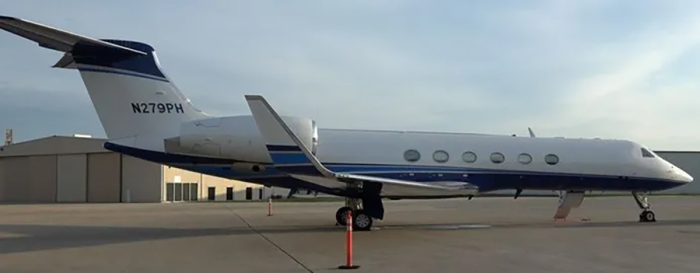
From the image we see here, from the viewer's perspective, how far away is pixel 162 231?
57.2ft

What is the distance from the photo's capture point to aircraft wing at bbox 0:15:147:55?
12.9m

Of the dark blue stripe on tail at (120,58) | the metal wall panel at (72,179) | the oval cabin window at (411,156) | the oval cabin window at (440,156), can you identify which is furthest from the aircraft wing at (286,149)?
the metal wall panel at (72,179)

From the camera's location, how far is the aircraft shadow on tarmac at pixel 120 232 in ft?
46.4

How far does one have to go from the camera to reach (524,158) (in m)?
19.1

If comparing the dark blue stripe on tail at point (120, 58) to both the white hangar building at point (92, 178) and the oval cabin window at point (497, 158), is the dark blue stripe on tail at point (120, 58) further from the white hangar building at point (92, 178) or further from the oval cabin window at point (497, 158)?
the white hangar building at point (92, 178)

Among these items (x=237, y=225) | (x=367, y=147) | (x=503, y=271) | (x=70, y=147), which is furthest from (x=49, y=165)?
(x=503, y=271)

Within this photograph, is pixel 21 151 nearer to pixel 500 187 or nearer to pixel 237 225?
pixel 237 225

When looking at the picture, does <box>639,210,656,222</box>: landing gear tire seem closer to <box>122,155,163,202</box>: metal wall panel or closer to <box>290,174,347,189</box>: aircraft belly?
<box>290,174,347,189</box>: aircraft belly

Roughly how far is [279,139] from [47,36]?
203 inches

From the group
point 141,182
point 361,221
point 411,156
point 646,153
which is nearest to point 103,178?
point 141,182

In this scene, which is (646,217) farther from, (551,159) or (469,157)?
(469,157)

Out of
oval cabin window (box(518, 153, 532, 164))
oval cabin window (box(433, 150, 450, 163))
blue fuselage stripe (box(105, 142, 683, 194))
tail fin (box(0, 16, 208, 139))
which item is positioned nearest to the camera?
tail fin (box(0, 16, 208, 139))

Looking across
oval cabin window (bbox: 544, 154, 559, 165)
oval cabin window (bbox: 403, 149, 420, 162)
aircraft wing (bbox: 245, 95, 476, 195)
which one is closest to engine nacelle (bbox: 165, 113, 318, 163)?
aircraft wing (bbox: 245, 95, 476, 195)

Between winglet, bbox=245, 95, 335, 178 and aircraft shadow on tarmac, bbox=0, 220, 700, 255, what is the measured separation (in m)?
2.73
